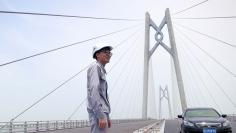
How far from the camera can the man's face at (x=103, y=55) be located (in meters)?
5.02

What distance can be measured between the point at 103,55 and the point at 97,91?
1.37 feet

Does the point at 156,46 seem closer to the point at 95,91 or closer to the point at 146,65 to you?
the point at 146,65

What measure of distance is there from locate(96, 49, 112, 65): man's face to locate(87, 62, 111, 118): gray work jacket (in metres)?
0.05

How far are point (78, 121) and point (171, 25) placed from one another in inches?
536

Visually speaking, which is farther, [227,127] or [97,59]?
[227,127]

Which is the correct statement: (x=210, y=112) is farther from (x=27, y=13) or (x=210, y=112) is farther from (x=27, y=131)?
(x=27, y=131)

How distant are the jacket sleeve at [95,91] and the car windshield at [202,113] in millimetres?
13557

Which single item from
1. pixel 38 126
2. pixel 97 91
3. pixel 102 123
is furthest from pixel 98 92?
pixel 38 126

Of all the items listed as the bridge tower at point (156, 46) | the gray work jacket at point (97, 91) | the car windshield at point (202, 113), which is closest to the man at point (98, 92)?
the gray work jacket at point (97, 91)

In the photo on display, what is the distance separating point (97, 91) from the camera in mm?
4820

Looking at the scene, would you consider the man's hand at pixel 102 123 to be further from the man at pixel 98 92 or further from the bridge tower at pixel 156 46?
the bridge tower at pixel 156 46

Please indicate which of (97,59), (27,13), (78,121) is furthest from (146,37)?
(97,59)

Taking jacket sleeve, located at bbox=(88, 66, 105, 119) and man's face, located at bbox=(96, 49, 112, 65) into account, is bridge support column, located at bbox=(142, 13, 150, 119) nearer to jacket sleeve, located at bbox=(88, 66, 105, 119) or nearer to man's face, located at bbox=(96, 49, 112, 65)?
man's face, located at bbox=(96, 49, 112, 65)

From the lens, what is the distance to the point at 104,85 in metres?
5.04
